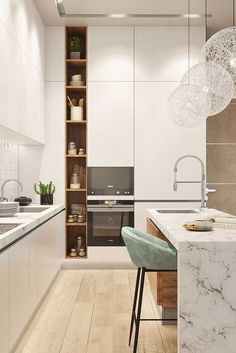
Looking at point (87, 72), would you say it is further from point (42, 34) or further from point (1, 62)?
point (1, 62)

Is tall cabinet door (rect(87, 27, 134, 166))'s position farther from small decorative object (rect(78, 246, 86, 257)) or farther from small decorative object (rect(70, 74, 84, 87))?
small decorative object (rect(78, 246, 86, 257))

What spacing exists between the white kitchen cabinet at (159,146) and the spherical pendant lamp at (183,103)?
1160mm

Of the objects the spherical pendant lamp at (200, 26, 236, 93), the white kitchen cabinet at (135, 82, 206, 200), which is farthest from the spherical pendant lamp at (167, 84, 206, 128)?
the white kitchen cabinet at (135, 82, 206, 200)

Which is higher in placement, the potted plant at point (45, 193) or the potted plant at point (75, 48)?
the potted plant at point (75, 48)

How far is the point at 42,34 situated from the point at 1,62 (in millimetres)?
1990

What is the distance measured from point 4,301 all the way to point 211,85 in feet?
6.53

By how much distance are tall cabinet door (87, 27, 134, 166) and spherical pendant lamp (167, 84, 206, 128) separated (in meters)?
1.26

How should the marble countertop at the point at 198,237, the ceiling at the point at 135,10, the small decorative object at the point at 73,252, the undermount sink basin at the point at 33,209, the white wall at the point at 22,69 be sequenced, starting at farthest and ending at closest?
the small decorative object at the point at 73,252
the ceiling at the point at 135,10
the undermount sink basin at the point at 33,209
the white wall at the point at 22,69
the marble countertop at the point at 198,237

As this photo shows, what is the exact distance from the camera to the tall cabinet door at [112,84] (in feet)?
17.1

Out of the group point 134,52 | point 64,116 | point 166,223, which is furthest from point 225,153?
point 166,223

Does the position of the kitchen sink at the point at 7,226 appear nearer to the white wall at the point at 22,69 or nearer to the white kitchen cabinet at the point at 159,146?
the white wall at the point at 22,69

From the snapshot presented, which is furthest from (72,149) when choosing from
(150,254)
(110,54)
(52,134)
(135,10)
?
(150,254)

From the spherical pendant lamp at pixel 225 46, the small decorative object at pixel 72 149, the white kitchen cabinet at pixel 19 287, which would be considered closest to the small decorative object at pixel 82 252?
the small decorative object at pixel 72 149

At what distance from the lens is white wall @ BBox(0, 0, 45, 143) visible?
3316mm
